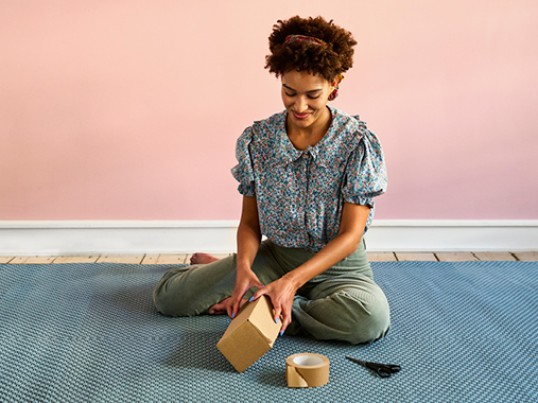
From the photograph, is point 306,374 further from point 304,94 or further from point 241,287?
point 304,94

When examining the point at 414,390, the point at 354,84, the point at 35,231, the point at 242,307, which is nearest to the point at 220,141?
the point at 354,84

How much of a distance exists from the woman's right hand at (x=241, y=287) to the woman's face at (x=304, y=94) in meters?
0.42

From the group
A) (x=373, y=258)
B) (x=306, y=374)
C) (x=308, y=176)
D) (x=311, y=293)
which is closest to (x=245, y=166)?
(x=308, y=176)

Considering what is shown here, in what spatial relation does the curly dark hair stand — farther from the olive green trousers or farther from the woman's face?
the olive green trousers

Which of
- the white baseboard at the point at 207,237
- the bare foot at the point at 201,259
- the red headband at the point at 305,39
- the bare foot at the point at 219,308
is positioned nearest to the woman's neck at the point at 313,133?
the red headband at the point at 305,39

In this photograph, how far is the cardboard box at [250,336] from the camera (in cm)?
181

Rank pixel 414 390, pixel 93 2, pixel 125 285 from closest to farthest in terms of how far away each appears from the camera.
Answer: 1. pixel 414 390
2. pixel 125 285
3. pixel 93 2

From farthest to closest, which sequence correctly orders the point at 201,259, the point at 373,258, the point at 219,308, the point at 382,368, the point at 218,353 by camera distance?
the point at 373,258, the point at 201,259, the point at 219,308, the point at 218,353, the point at 382,368

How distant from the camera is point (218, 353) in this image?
79.4 inches

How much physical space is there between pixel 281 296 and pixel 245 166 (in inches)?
17.2

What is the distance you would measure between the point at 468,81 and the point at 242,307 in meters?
1.52

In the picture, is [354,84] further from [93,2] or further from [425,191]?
[93,2]

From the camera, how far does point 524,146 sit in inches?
121

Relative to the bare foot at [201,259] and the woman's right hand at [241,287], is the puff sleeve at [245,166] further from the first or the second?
the bare foot at [201,259]
